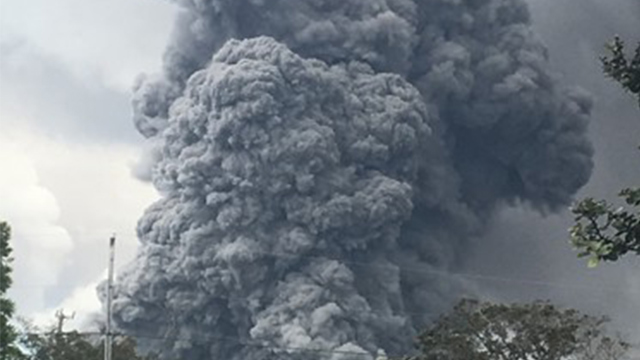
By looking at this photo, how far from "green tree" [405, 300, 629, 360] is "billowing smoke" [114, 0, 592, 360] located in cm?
1586

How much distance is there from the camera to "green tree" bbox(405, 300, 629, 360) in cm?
3875

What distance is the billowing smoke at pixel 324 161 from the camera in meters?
60.7

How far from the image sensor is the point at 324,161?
60594mm

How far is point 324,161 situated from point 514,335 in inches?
884

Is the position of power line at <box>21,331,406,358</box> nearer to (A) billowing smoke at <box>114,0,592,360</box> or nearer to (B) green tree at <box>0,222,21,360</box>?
(A) billowing smoke at <box>114,0,592,360</box>

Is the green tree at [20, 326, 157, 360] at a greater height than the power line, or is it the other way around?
the power line

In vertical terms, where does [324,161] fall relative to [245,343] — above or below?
above

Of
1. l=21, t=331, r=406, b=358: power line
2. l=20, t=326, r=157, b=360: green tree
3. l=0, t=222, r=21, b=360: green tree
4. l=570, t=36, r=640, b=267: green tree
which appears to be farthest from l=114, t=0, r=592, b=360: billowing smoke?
l=570, t=36, r=640, b=267: green tree

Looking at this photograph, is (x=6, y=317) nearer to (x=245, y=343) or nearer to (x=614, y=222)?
(x=614, y=222)

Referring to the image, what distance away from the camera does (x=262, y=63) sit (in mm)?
61062

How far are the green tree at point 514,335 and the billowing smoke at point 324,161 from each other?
15.9 meters

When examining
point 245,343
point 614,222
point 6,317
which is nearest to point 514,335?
point 6,317

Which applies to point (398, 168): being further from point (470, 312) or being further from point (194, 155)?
point (470, 312)

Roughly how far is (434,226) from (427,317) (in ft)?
21.0
